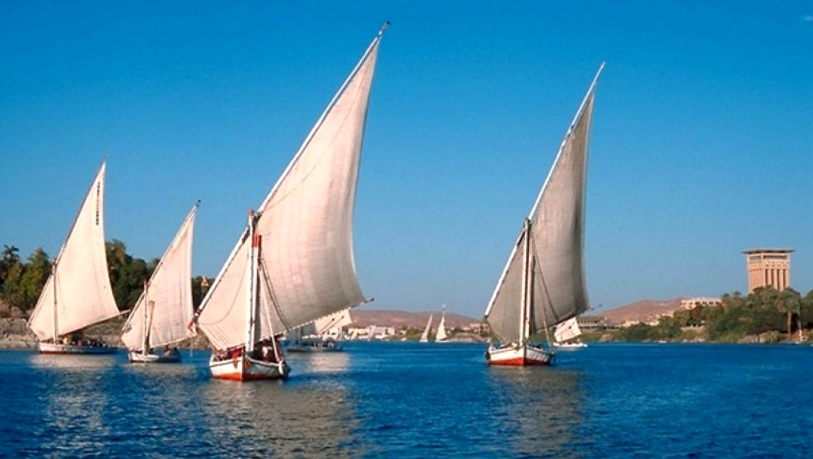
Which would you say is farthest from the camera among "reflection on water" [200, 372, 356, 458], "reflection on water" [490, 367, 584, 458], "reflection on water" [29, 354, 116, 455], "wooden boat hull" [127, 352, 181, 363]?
"wooden boat hull" [127, 352, 181, 363]

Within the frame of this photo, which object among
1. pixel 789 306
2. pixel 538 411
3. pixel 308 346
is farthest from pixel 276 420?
pixel 789 306

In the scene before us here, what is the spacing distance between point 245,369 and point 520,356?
25268mm

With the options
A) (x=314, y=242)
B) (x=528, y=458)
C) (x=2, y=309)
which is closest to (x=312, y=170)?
(x=314, y=242)

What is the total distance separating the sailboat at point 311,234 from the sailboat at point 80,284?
42.8 m

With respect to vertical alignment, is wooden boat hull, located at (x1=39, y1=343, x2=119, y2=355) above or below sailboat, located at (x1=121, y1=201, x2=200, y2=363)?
below

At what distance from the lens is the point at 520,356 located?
72.2 metres

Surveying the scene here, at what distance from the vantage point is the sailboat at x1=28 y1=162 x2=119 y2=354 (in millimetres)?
90750

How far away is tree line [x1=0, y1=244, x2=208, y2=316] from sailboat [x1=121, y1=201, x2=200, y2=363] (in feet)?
198

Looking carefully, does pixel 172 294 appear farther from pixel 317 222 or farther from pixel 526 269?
pixel 317 222

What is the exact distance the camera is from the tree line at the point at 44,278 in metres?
146

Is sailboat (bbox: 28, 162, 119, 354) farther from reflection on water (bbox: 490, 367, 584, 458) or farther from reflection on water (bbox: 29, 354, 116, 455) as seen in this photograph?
reflection on water (bbox: 490, 367, 584, 458)

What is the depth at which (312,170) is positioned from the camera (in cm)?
4878

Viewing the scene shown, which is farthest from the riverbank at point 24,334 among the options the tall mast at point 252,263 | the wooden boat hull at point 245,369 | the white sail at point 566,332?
the tall mast at point 252,263

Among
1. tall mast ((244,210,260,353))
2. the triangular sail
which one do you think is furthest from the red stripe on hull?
tall mast ((244,210,260,353))
